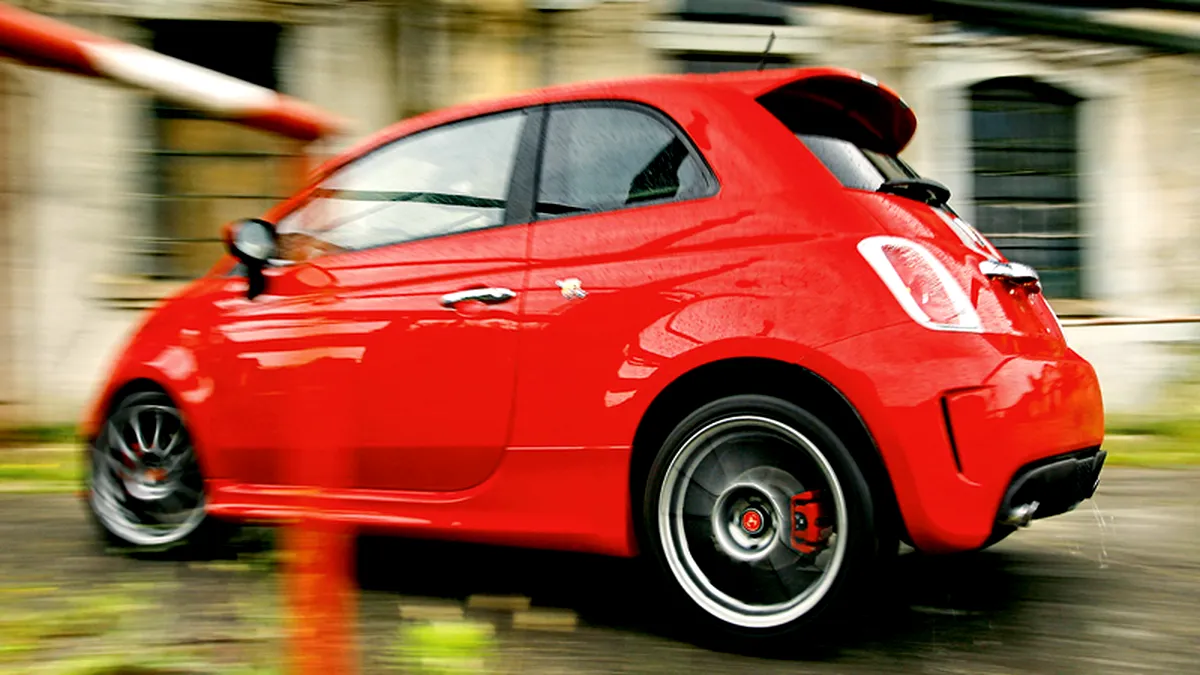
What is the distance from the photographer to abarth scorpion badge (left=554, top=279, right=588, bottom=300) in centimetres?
337

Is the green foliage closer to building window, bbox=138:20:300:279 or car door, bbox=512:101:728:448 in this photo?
car door, bbox=512:101:728:448

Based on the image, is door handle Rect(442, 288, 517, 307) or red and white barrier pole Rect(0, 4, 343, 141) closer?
red and white barrier pole Rect(0, 4, 343, 141)

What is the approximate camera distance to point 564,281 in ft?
11.2

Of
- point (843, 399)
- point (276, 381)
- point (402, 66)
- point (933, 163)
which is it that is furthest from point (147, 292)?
point (843, 399)

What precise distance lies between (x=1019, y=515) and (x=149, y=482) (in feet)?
10.1

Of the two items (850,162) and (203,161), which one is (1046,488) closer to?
(850,162)

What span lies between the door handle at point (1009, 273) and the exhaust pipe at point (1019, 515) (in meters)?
0.65

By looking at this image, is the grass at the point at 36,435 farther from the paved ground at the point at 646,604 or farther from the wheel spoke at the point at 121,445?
the wheel spoke at the point at 121,445

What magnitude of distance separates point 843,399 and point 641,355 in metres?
0.56

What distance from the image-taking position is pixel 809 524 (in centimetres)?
313

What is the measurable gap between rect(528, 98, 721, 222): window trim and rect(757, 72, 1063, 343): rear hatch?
257 mm

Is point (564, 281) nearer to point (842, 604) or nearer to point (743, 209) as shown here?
point (743, 209)

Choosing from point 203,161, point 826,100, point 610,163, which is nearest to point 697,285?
point 610,163

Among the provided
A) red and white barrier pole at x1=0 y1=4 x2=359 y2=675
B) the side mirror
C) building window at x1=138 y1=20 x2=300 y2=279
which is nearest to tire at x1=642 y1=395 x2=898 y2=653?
red and white barrier pole at x1=0 y1=4 x2=359 y2=675
